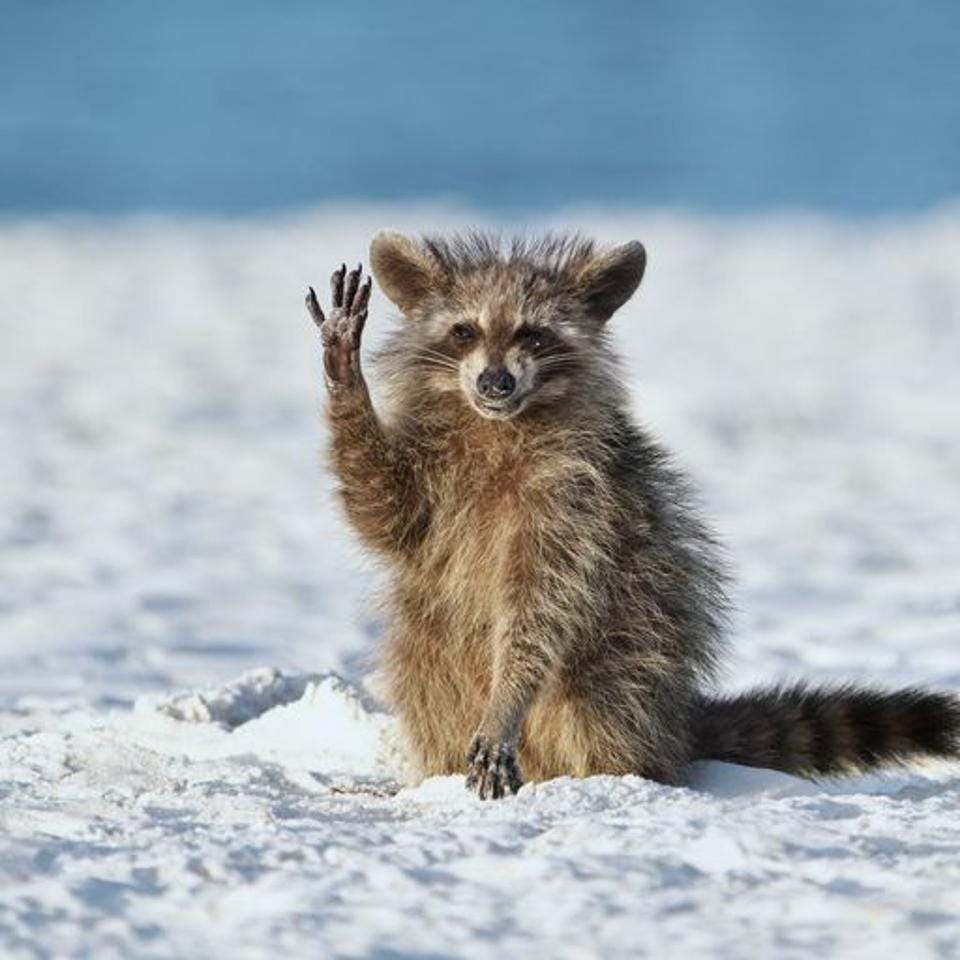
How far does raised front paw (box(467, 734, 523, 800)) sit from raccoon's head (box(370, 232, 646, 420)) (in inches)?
34.4

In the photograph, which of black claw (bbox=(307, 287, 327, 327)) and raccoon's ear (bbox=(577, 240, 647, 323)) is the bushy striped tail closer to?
raccoon's ear (bbox=(577, 240, 647, 323))

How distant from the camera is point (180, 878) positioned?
3.77 m

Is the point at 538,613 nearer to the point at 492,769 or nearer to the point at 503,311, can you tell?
the point at 492,769

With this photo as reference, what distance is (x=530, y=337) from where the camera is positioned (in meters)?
5.52

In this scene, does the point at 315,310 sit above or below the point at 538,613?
above

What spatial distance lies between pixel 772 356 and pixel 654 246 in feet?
18.4

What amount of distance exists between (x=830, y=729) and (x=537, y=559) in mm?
1024

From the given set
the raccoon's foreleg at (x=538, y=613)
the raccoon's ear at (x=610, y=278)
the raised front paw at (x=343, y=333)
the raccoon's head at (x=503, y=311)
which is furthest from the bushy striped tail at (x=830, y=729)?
the raised front paw at (x=343, y=333)

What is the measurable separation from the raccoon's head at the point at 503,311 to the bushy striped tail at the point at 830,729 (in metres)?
1.04

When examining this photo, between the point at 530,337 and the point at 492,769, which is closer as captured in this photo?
the point at 492,769

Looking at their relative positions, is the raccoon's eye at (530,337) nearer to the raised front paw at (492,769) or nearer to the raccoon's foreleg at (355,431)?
the raccoon's foreleg at (355,431)

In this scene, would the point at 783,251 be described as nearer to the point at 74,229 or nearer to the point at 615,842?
the point at 74,229

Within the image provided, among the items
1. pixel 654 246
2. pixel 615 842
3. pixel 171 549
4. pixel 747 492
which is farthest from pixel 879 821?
pixel 654 246

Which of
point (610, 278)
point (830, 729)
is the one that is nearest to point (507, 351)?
point (610, 278)
